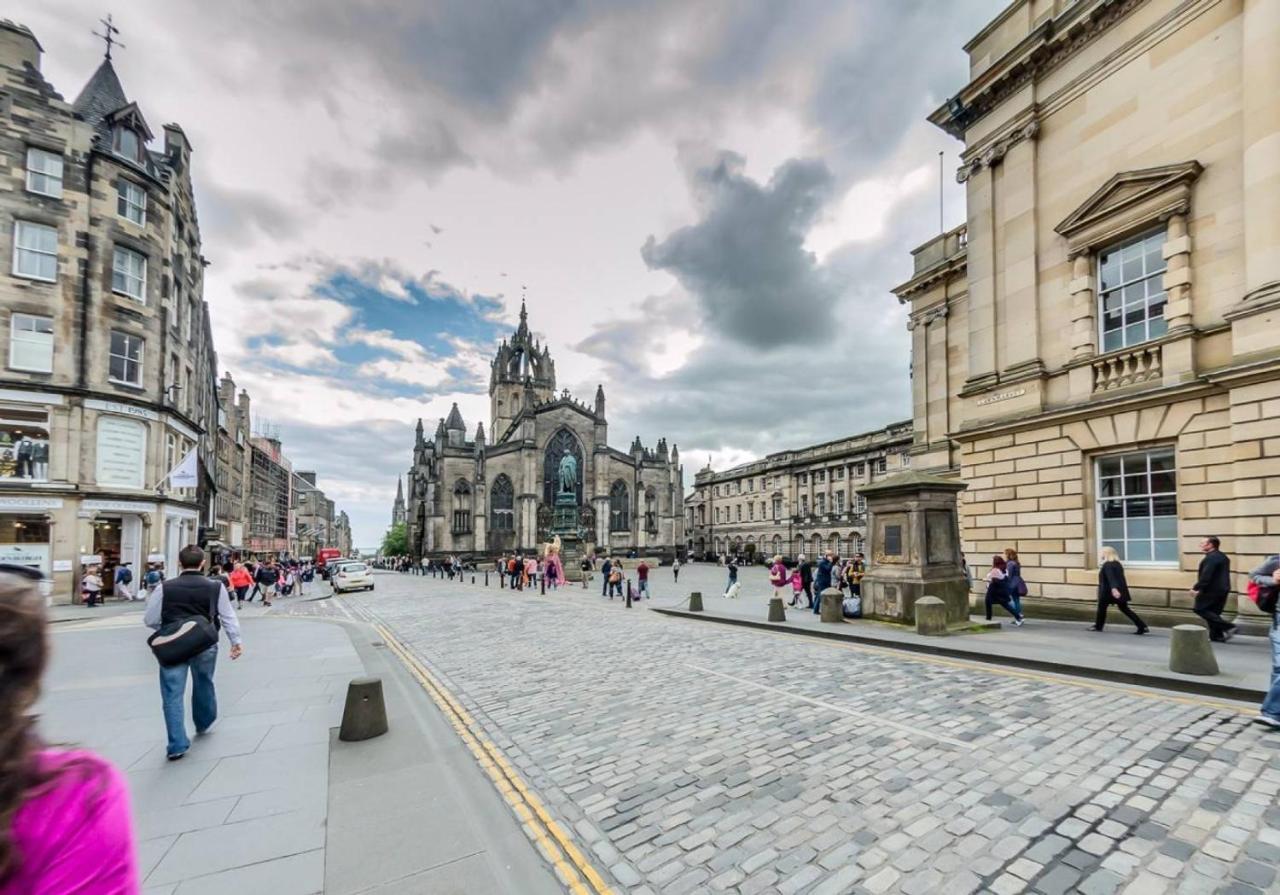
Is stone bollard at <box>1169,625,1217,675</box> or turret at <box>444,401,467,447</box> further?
turret at <box>444,401,467,447</box>

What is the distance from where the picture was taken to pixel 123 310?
21.1 meters

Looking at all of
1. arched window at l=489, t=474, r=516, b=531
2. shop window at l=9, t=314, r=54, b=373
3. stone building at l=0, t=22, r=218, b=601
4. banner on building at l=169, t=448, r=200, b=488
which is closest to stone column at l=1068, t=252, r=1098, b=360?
banner on building at l=169, t=448, r=200, b=488

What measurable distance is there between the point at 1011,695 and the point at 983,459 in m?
9.79

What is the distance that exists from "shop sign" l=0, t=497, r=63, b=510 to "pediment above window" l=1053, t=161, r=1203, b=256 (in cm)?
2988

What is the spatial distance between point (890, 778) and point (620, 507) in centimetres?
5945

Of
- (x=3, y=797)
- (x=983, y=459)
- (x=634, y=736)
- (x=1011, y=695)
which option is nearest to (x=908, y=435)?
(x=983, y=459)

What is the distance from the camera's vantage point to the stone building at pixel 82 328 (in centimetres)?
1877

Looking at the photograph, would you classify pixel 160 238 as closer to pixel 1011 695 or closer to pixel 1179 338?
pixel 1011 695

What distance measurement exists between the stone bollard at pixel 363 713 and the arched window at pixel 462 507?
5350 cm

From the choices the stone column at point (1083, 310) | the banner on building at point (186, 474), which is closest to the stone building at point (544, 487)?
→ the banner on building at point (186, 474)

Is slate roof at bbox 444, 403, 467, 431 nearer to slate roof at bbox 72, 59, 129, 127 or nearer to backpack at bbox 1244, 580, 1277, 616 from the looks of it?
slate roof at bbox 72, 59, 129, 127

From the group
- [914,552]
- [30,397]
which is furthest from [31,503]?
[914,552]

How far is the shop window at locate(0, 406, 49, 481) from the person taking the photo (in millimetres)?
18453

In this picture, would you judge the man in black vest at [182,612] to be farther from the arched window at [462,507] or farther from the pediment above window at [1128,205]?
the arched window at [462,507]
